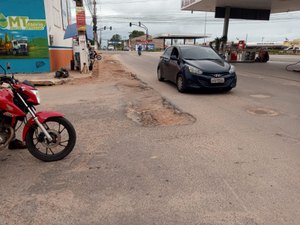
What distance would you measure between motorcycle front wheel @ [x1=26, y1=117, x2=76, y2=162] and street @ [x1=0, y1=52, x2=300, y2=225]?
168 millimetres

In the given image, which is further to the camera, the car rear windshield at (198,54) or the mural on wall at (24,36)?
the mural on wall at (24,36)

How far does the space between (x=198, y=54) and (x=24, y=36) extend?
9.47 metres

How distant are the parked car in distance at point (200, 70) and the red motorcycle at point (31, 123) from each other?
18.5ft

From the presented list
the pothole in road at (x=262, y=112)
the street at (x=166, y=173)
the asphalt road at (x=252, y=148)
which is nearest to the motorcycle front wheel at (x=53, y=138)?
the street at (x=166, y=173)

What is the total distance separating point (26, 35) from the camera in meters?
15.1

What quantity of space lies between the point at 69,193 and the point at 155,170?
A: 1157mm

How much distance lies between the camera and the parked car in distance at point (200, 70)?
920 cm

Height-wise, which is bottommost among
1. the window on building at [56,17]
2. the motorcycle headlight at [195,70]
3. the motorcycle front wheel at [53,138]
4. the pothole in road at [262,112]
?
the pothole in road at [262,112]

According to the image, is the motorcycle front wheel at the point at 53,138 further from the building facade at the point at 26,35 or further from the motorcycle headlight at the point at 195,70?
the building facade at the point at 26,35

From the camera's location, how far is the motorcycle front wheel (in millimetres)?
4273

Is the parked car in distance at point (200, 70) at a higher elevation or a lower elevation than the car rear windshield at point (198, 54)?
lower

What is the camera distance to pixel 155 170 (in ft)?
13.1

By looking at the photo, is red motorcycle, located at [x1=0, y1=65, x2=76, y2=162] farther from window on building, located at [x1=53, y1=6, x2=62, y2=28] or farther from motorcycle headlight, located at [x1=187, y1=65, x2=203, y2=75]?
window on building, located at [x1=53, y1=6, x2=62, y2=28]

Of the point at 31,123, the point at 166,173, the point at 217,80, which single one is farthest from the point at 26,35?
the point at 166,173
